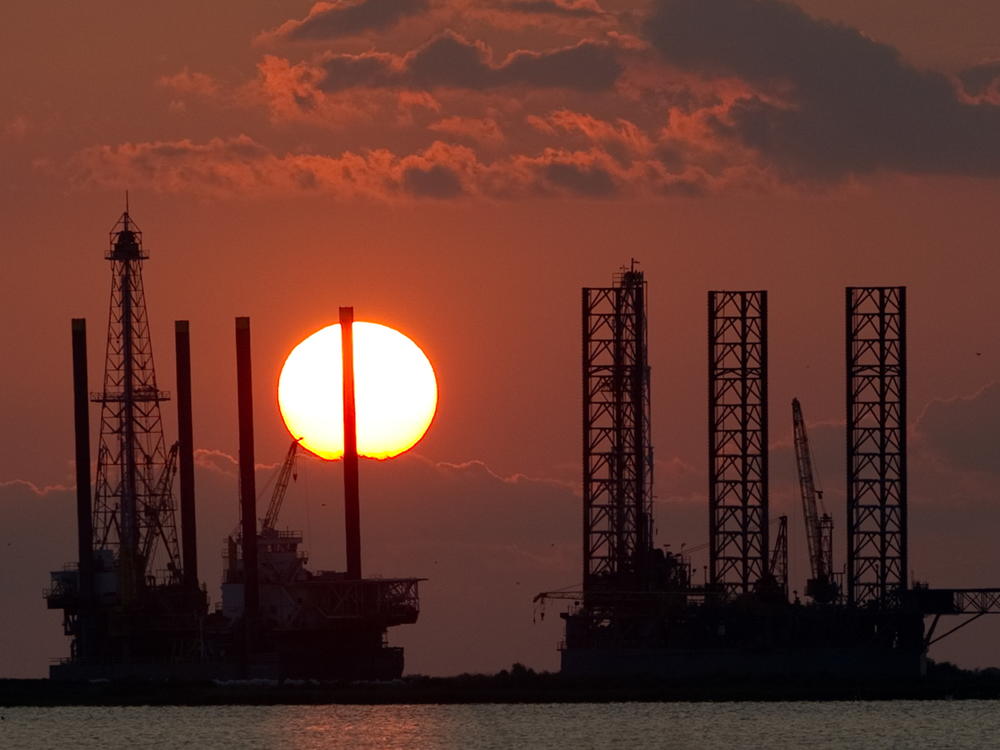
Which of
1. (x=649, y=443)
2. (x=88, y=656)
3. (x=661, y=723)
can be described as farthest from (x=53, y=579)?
(x=661, y=723)

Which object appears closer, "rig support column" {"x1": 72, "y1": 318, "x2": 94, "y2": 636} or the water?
the water

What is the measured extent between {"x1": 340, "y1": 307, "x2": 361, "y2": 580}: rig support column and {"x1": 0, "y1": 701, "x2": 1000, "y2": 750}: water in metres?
14.4

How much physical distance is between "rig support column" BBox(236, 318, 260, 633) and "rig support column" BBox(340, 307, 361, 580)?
497 cm

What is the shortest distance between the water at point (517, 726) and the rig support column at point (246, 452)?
11.0 meters

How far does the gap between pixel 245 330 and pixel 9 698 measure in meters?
20.2

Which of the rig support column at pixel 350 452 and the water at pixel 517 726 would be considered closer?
the water at pixel 517 726

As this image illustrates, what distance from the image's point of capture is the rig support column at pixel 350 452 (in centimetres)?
16925

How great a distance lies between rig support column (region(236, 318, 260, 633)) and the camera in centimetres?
16612

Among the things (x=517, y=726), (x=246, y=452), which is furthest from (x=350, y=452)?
(x=517, y=726)

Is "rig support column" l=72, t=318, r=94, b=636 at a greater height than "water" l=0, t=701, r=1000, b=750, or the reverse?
"rig support column" l=72, t=318, r=94, b=636

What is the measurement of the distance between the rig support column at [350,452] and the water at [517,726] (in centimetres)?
1436

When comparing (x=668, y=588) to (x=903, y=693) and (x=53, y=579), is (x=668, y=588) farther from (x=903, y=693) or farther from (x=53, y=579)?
(x=53, y=579)

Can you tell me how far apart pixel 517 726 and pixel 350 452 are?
28738 mm

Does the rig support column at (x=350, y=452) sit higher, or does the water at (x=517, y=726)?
the rig support column at (x=350, y=452)
